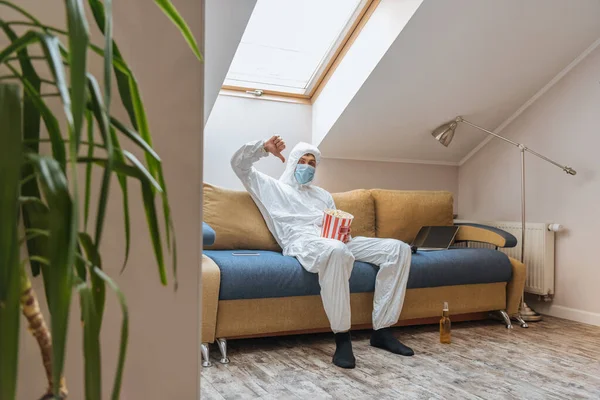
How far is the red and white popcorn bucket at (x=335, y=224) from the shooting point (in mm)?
2941

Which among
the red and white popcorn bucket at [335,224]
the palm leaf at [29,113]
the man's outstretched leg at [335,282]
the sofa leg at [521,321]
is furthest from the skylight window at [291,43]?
the palm leaf at [29,113]

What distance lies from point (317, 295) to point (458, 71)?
184 cm

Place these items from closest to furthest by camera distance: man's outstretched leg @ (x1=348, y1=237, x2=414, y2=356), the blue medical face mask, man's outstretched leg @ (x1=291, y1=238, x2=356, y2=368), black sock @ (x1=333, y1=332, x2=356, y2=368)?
black sock @ (x1=333, y1=332, x2=356, y2=368)
man's outstretched leg @ (x1=291, y1=238, x2=356, y2=368)
man's outstretched leg @ (x1=348, y1=237, x2=414, y2=356)
the blue medical face mask

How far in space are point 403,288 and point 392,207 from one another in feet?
3.24

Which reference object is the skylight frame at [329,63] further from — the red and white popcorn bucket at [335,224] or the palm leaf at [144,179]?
the palm leaf at [144,179]

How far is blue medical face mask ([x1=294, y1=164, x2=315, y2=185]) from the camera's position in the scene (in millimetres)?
3260

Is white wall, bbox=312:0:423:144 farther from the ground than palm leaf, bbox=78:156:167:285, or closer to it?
farther from the ground

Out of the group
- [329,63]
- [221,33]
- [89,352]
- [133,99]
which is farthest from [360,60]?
[89,352]

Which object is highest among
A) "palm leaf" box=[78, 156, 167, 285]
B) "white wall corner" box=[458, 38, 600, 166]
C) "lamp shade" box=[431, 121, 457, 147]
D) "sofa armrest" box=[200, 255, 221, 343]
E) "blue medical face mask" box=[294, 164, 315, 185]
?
"white wall corner" box=[458, 38, 600, 166]

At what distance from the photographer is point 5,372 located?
0.44m

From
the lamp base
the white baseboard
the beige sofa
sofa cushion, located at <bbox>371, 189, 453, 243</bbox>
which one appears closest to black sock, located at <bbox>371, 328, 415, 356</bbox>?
the beige sofa

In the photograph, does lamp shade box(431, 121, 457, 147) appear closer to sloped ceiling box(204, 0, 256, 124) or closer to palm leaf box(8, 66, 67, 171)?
sloped ceiling box(204, 0, 256, 124)

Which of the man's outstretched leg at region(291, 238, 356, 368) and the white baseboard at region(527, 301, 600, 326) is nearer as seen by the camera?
the man's outstretched leg at region(291, 238, 356, 368)

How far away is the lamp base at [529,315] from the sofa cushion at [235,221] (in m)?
1.68
